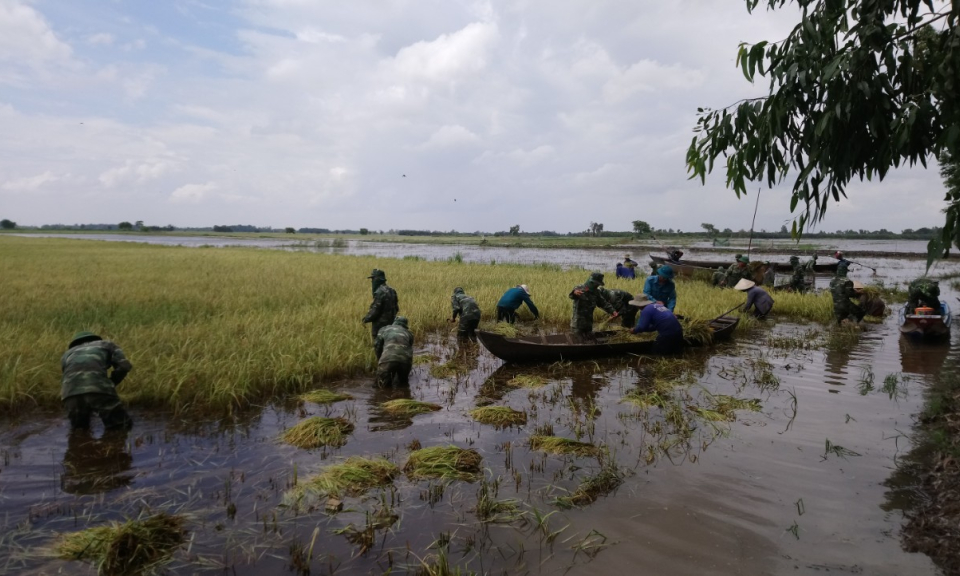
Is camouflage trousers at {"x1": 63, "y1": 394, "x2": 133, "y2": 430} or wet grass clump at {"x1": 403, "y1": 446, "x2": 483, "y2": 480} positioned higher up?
camouflage trousers at {"x1": 63, "y1": 394, "x2": 133, "y2": 430}

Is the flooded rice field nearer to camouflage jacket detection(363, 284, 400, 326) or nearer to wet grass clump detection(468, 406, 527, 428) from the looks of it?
wet grass clump detection(468, 406, 527, 428)

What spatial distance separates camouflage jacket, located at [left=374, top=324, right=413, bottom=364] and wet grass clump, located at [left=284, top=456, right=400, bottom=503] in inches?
89.8

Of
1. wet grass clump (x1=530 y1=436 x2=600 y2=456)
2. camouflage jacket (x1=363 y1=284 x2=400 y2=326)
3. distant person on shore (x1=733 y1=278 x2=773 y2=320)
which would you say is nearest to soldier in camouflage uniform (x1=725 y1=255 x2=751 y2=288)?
distant person on shore (x1=733 y1=278 x2=773 y2=320)

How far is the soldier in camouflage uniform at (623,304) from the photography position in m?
9.49

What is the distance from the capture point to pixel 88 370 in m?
4.89

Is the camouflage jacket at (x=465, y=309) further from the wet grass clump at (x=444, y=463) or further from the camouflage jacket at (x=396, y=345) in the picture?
the wet grass clump at (x=444, y=463)

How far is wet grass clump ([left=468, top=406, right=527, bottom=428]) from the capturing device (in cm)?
553

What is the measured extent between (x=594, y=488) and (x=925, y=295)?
887 centimetres

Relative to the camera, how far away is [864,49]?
2.77 m

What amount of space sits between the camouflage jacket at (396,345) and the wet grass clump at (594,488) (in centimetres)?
316

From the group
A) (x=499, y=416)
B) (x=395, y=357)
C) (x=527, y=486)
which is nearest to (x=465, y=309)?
(x=395, y=357)

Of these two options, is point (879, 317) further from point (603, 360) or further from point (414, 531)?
point (414, 531)

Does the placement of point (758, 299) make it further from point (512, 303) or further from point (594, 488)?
point (594, 488)

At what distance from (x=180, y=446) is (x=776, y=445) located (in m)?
5.59
